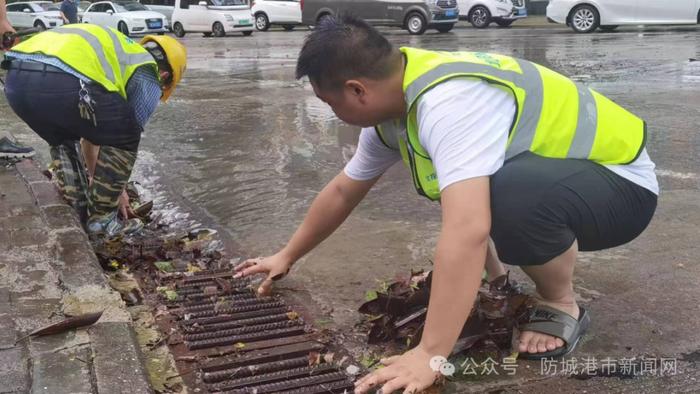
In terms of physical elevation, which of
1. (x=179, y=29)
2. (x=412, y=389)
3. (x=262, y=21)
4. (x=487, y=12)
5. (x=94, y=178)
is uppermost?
(x=94, y=178)

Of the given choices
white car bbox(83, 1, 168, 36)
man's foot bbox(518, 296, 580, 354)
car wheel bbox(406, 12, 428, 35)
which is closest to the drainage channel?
man's foot bbox(518, 296, 580, 354)

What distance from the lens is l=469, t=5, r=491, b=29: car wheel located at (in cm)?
2200

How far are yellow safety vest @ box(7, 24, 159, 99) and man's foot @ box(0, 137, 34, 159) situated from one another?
145 cm

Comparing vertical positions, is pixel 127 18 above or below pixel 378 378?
below

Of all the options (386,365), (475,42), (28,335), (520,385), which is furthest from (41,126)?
(475,42)

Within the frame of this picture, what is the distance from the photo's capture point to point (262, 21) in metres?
26.2

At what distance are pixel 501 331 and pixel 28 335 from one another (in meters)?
1.51

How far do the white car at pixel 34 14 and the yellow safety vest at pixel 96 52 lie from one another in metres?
27.8

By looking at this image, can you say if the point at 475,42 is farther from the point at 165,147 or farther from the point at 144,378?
the point at 144,378

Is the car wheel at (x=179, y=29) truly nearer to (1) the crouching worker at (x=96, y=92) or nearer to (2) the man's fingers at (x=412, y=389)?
(1) the crouching worker at (x=96, y=92)

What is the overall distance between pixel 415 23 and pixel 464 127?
19.0 m

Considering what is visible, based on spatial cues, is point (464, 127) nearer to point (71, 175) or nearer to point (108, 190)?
point (108, 190)

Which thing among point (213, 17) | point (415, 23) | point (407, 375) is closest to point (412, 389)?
point (407, 375)

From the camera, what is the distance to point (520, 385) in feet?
7.79
